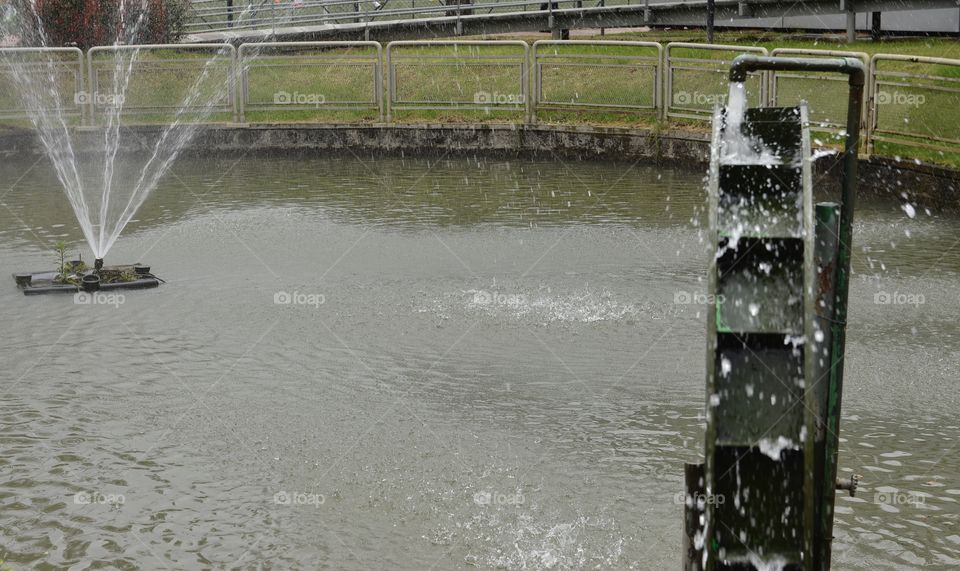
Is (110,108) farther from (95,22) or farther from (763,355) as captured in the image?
(763,355)

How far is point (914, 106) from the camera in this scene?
653 inches

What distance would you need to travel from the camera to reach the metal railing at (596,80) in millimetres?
20875

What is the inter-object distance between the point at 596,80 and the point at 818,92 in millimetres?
4213

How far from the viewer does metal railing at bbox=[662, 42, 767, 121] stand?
19656 mm

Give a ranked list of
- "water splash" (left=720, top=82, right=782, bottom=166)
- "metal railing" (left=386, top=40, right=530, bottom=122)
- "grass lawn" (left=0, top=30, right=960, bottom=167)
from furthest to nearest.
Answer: "metal railing" (left=386, top=40, right=530, bottom=122)
"grass lawn" (left=0, top=30, right=960, bottom=167)
"water splash" (left=720, top=82, right=782, bottom=166)

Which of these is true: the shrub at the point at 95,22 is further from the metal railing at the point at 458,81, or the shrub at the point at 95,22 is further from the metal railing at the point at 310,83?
the metal railing at the point at 458,81

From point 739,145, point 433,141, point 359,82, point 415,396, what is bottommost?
point 415,396

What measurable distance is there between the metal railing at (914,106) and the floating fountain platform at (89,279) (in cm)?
942

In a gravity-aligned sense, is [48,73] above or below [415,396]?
above

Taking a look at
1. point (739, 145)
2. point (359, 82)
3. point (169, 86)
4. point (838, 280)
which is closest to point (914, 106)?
point (359, 82)

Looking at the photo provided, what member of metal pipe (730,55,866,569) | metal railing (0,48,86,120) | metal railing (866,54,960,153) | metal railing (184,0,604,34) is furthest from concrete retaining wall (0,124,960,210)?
metal pipe (730,55,866,569)

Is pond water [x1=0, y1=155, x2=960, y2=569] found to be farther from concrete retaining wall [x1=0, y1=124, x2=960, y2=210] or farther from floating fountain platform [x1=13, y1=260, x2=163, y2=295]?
concrete retaining wall [x1=0, y1=124, x2=960, y2=210]

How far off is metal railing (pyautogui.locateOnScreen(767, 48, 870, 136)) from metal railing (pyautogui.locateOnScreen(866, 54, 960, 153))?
0.89 feet

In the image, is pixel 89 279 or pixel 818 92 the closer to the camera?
pixel 89 279
